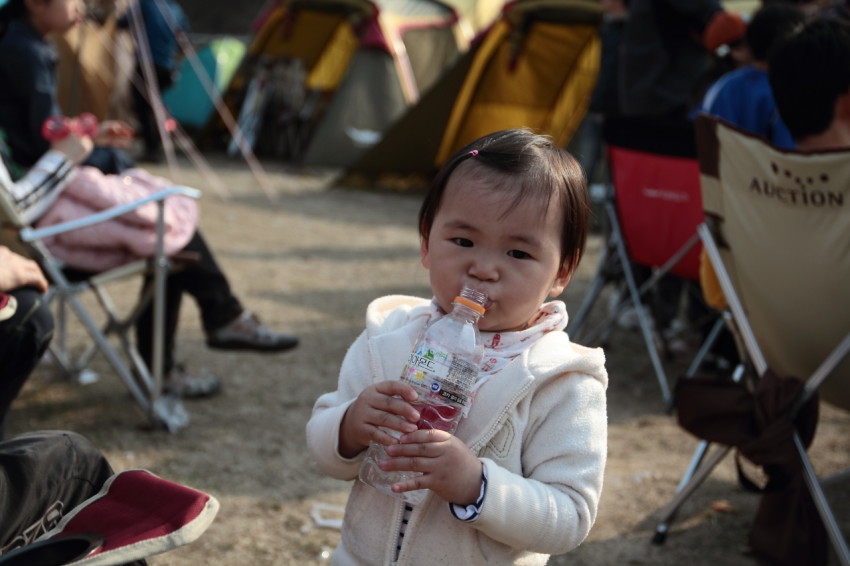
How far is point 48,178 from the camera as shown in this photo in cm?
329

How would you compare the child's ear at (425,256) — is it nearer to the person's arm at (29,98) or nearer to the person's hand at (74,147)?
the person's hand at (74,147)

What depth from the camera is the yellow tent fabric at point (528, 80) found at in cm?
892

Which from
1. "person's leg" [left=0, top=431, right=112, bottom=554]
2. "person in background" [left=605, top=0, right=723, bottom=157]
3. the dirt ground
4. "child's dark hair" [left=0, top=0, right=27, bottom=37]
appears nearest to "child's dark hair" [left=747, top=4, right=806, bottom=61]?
"person in background" [left=605, top=0, right=723, bottom=157]

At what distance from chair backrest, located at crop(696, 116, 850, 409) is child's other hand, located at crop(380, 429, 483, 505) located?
1411 mm

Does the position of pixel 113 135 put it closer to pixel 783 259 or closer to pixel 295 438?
pixel 295 438

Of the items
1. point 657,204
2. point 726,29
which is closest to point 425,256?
point 657,204

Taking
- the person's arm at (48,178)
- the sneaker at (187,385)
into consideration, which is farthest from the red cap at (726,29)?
the person's arm at (48,178)

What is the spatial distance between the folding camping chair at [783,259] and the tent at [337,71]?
7.27 m

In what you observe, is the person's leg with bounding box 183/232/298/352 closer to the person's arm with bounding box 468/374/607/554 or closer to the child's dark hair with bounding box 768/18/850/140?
the child's dark hair with bounding box 768/18/850/140

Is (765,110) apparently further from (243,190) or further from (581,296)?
(243,190)

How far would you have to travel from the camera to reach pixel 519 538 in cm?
145

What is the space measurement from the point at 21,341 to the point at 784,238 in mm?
2010

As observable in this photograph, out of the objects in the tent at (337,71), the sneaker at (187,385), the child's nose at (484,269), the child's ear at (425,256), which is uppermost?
the child's nose at (484,269)

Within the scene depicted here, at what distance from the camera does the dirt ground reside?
280 cm
